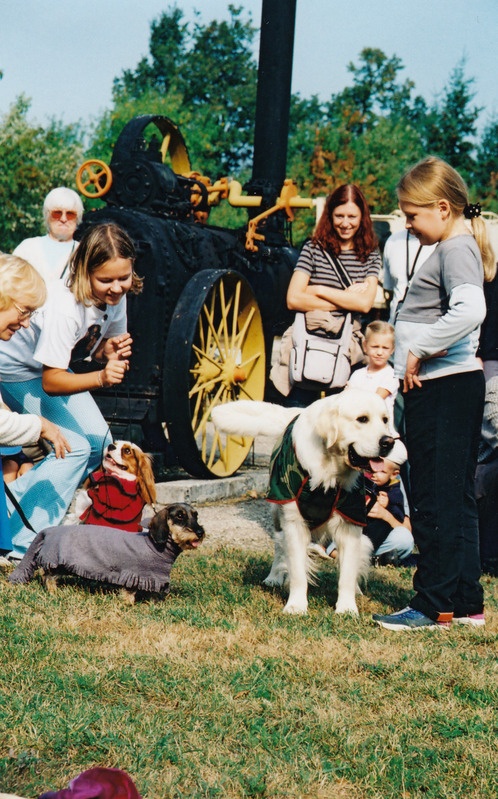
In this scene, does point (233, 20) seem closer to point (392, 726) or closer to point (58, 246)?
point (58, 246)

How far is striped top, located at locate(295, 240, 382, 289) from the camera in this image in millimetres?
6520

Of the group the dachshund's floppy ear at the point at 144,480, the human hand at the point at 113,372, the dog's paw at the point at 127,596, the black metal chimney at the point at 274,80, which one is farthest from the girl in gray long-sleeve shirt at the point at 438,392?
the black metal chimney at the point at 274,80

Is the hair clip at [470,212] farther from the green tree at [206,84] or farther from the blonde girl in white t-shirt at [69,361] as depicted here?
the green tree at [206,84]

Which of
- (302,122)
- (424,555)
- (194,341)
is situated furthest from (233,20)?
(424,555)

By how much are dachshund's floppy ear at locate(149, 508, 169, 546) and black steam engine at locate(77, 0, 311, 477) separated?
2692 mm

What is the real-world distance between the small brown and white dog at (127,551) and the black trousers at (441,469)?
1.03 metres

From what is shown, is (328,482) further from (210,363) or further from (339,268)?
(210,363)

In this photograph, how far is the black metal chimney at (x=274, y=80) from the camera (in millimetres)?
10523

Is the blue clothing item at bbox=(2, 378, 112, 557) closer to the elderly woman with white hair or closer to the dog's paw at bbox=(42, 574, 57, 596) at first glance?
the dog's paw at bbox=(42, 574, 57, 596)

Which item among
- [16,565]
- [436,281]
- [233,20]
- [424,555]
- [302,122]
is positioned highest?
[233,20]

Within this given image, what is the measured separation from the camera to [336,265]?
6.52 m

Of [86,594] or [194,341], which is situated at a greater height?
[194,341]

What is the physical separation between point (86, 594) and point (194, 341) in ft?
11.0

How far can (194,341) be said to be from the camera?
7984 millimetres
